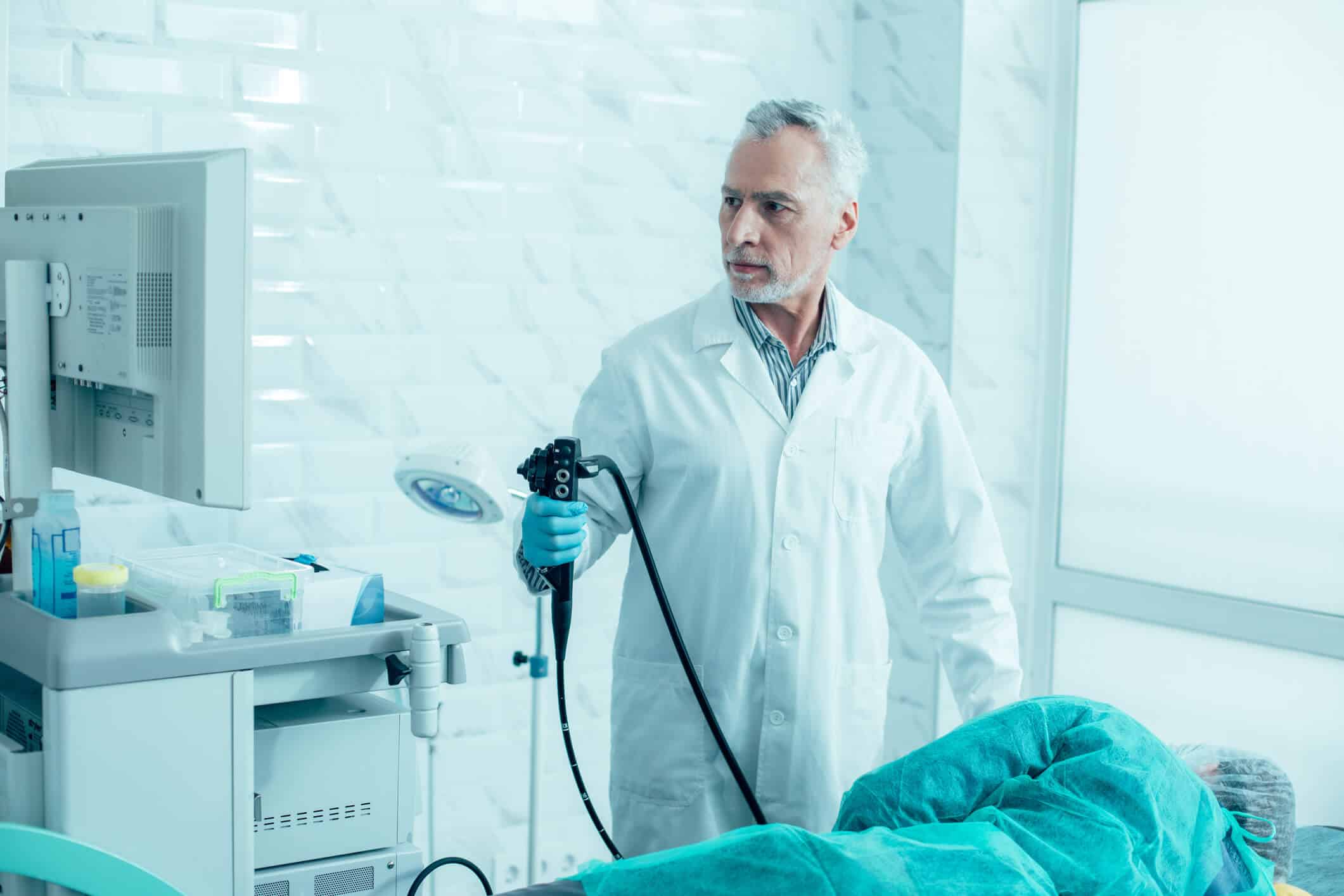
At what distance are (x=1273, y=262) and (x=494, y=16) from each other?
1.63 metres

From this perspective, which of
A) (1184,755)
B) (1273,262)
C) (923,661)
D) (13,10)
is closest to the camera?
(1184,755)

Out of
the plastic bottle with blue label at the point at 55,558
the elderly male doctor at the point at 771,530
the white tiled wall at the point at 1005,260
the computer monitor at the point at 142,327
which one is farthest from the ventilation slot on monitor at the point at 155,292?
the white tiled wall at the point at 1005,260

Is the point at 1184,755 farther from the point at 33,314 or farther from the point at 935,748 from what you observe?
the point at 33,314

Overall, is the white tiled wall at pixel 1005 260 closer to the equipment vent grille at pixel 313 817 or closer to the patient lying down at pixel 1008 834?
the patient lying down at pixel 1008 834

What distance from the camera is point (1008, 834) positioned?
60.1 inches

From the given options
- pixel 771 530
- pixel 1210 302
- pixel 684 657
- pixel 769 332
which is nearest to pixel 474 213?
pixel 769 332

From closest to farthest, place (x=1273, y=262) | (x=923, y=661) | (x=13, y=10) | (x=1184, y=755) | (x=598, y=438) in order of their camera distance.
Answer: (x=1184, y=755), (x=598, y=438), (x=13, y=10), (x=1273, y=262), (x=923, y=661)

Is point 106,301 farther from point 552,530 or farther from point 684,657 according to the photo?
point 684,657

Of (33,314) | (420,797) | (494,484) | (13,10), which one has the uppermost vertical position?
(13,10)

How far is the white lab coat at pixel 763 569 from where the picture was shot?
77.1 inches

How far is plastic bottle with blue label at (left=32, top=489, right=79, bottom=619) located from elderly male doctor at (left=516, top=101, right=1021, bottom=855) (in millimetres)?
572

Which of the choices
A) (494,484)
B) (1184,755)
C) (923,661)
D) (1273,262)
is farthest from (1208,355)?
(494,484)

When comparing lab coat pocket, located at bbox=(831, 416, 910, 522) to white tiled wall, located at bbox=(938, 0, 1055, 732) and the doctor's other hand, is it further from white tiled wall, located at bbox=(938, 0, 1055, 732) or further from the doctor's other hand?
white tiled wall, located at bbox=(938, 0, 1055, 732)

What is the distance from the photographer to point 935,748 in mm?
1658
